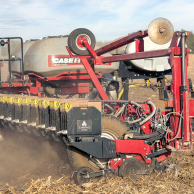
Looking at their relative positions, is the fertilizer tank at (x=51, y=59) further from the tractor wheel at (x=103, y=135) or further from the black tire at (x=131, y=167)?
the black tire at (x=131, y=167)

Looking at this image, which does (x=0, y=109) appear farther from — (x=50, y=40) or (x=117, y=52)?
(x=117, y=52)

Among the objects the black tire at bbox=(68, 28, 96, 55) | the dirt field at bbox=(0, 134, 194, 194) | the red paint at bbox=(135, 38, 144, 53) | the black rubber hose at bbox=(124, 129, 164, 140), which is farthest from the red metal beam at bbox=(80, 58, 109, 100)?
the black rubber hose at bbox=(124, 129, 164, 140)

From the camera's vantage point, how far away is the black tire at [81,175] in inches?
164

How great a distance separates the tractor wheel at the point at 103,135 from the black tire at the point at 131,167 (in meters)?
0.34

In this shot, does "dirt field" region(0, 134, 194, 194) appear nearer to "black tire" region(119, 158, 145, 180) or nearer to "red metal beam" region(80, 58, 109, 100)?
"black tire" region(119, 158, 145, 180)

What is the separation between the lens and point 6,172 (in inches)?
209

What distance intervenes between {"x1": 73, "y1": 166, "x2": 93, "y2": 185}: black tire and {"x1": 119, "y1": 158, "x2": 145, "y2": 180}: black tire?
0.50m

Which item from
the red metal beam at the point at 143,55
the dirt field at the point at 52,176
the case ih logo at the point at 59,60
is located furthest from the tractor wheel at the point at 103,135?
the case ih logo at the point at 59,60

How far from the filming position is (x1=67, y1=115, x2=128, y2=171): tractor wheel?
455 centimetres

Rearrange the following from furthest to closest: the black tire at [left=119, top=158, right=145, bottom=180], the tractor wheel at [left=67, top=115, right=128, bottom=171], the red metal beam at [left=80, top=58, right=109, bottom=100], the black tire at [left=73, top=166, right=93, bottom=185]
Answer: the red metal beam at [left=80, top=58, right=109, bottom=100] < the tractor wheel at [left=67, top=115, right=128, bottom=171] < the black tire at [left=119, top=158, right=145, bottom=180] < the black tire at [left=73, top=166, right=93, bottom=185]

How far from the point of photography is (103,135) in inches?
191

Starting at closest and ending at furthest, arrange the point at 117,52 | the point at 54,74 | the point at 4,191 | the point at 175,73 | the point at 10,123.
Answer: the point at 4,191 → the point at 175,73 → the point at 10,123 → the point at 54,74 → the point at 117,52

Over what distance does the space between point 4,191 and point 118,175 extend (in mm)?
1691

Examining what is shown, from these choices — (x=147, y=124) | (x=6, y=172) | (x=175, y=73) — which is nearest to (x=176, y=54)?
(x=175, y=73)
